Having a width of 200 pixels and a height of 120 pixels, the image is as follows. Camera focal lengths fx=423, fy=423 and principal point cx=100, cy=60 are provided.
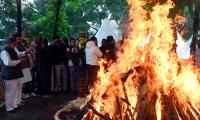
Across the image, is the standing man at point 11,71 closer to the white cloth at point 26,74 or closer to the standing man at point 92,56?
the white cloth at point 26,74

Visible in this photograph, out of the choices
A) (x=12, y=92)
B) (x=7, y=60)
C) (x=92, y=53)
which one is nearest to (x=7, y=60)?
(x=7, y=60)

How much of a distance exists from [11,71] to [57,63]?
3381 millimetres

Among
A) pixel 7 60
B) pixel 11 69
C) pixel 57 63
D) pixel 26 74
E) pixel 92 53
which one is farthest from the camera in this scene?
pixel 57 63

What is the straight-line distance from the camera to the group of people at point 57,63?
40.2ft

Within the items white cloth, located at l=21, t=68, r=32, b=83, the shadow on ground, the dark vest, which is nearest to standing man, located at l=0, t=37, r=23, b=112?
the dark vest

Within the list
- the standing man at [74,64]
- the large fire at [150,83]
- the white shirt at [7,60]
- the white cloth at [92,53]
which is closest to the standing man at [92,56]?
the white cloth at [92,53]

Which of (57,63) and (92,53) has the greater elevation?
(92,53)

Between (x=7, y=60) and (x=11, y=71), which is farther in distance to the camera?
(x=11, y=71)

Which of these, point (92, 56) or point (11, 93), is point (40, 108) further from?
point (92, 56)

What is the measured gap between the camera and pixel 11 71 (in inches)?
419

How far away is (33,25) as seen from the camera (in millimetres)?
31016

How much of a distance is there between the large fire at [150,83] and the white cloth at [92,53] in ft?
13.7

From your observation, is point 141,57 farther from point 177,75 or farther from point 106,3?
point 106,3

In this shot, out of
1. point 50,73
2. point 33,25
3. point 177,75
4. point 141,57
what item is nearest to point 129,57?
point 141,57
